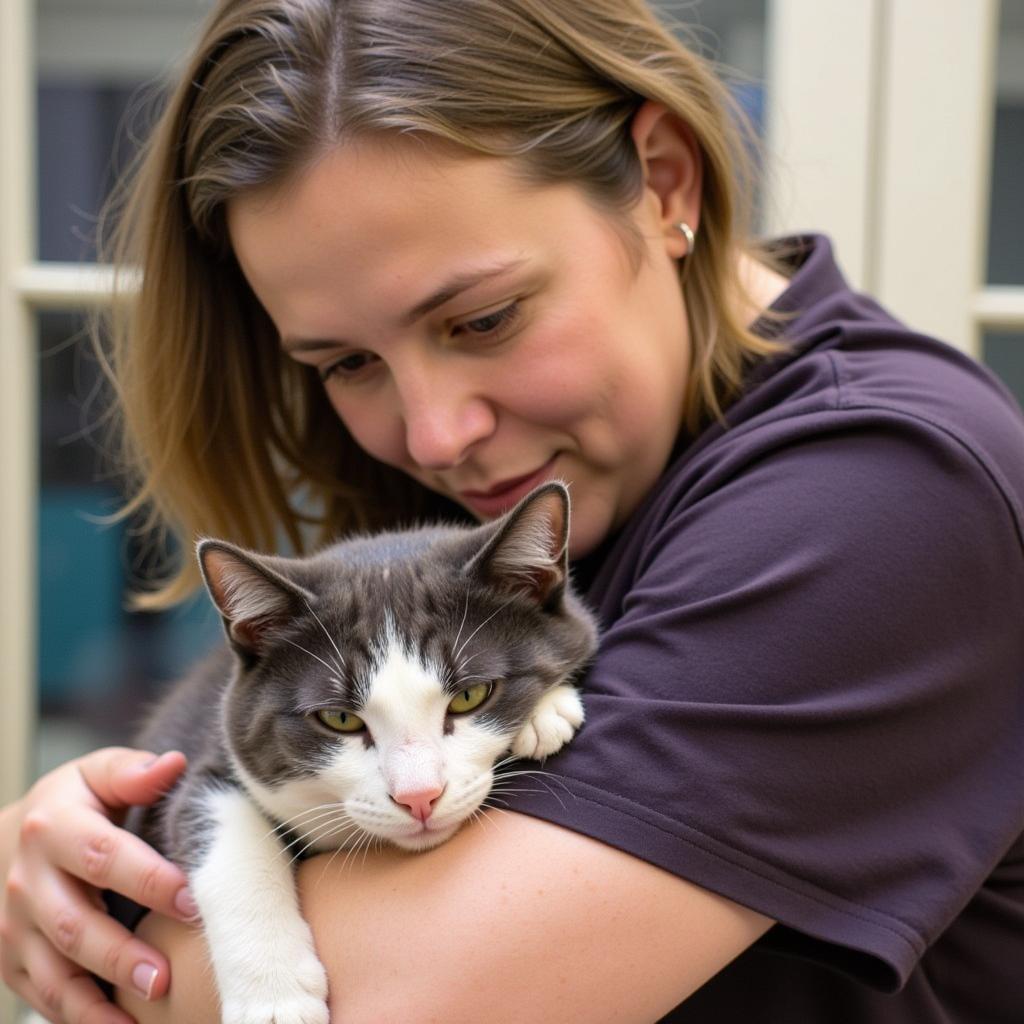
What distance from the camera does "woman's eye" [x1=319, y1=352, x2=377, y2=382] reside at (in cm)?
128

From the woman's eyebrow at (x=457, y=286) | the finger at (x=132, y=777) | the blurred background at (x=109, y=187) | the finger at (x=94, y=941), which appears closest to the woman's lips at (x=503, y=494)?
the woman's eyebrow at (x=457, y=286)

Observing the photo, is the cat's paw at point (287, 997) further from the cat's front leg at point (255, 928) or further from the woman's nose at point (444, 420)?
the woman's nose at point (444, 420)

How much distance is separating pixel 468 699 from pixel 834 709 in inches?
13.7

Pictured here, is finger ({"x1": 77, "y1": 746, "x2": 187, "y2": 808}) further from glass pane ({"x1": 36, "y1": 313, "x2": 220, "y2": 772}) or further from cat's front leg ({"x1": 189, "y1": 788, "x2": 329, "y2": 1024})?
glass pane ({"x1": 36, "y1": 313, "x2": 220, "y2": 772})

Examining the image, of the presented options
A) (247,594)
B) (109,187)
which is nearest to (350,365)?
(247,594)

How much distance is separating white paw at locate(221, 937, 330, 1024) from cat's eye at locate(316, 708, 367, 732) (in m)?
0.20

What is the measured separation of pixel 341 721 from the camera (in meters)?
1.09

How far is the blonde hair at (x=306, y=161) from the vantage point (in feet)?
3.72

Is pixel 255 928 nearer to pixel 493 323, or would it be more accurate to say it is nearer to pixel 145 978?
pixel 145 978

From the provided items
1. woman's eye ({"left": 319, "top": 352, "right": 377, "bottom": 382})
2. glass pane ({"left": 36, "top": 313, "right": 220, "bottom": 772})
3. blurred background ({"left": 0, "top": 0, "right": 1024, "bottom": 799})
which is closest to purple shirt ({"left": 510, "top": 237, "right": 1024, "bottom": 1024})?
woman's eye ({"left": 319, "top": 352, "right": 377, "bottom": 382})

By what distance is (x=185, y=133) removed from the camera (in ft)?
4.29

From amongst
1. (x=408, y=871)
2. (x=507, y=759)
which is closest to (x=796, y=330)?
(x=507, y=759)

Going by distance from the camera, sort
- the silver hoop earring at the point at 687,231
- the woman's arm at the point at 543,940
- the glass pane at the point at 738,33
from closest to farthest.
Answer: the woman's arm at the point at 543,940 → the silver hoop earring at the point at 687,231 → the glass pane at the point at 738,33

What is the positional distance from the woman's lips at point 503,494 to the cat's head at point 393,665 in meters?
0.14
